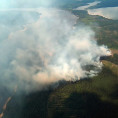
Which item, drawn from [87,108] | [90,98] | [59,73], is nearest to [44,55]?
[59,73]

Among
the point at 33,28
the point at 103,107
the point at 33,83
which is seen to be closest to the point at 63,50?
the point at 33,83

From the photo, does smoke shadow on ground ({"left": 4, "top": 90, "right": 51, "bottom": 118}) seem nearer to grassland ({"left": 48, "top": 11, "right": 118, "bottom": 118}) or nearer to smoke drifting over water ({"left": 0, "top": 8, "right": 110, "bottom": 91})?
grassland ({"left": 48, "top": 11, "right": 118, "bottom": 118})

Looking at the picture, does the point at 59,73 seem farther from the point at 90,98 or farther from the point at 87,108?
the point at 87,108

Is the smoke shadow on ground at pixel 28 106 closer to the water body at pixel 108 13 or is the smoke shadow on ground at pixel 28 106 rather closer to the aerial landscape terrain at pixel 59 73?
the aerial landscape terrain at pixel 59 73

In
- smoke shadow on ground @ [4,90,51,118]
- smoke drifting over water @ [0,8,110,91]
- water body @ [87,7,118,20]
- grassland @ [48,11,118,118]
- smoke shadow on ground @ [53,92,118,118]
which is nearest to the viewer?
smoke shadow on ground @ [53,92,118,118]

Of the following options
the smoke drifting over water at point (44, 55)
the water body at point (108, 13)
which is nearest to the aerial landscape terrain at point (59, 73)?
the smoke drifting over water at point (44, 55)

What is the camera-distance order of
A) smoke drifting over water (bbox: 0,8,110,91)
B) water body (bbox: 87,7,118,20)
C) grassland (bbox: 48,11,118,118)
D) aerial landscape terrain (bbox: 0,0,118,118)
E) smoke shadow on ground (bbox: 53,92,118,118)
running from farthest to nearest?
water body (bbox: 87,7,118,20), smoke drifting over water (bbox: 0,8,110,91), aerial landscape terrain (bbox: 0,0,118,118), grassland (bbox: 48,11,118,118), smoke shadow on ground (bbox: 53,92,118,118)

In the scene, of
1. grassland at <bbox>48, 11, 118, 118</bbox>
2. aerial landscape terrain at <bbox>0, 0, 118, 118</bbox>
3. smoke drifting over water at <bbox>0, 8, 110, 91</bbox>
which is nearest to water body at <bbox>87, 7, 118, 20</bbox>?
aerial landscape terrain at <bbox>0, 0, 118, 118</bbox>

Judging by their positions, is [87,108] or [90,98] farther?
[90,98]

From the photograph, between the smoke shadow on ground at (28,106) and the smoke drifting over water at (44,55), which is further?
the smoke drifting over water at (44,55)
